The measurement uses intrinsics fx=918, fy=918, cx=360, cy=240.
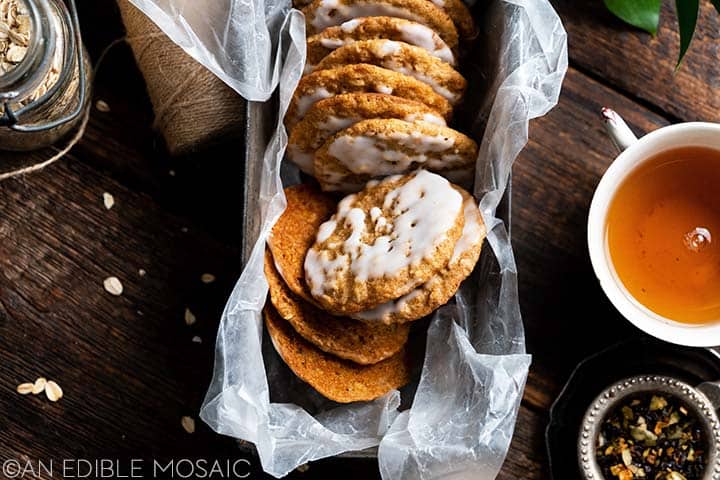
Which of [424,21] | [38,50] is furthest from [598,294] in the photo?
[38,50]

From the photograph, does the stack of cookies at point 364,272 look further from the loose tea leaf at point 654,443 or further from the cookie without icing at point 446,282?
the loose tea leaf at point 654,443

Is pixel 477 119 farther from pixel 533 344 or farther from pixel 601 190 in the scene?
pixel 533 344

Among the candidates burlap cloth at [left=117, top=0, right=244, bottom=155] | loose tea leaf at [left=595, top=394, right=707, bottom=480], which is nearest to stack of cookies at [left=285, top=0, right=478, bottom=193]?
burlap cloth at [left=117, top=0, right=244, bottom=155]

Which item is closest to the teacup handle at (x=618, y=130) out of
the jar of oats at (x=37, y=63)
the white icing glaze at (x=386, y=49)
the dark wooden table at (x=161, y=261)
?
the dark wooden table at (x=161, y=261)

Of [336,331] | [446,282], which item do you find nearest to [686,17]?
[446,282]

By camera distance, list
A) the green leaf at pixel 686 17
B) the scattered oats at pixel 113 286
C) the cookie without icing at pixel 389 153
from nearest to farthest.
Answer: the cookie without icing at pixel 389 153 < the green leaf at pixel 686 17 < the scattered oats at pixel 113 286

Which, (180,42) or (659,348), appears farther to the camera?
(659,348)
